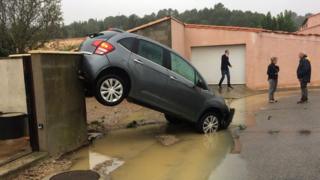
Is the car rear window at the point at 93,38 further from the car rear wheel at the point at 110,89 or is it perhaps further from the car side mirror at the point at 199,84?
the car side mirror at the point at 199,84

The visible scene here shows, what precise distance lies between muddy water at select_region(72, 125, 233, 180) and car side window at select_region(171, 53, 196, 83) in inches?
54.7

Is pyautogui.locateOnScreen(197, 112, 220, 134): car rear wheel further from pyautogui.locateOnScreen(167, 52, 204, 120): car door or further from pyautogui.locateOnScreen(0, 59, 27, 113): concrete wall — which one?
pyautogui.locateOnScreen(0, 59, 27, 113): concrete wall

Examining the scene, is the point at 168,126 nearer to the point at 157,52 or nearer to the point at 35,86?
the point at 157,52

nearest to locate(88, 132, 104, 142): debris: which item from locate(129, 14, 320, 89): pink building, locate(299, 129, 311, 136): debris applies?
locate(299, 129, 311, 136): debris

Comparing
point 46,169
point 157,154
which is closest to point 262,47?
point 157,154

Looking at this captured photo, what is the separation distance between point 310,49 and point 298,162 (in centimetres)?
1606

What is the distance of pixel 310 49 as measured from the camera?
22797 mm

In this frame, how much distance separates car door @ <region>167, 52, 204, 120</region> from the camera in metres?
10.4

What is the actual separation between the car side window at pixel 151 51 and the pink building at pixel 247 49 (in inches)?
405

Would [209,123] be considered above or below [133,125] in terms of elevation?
above

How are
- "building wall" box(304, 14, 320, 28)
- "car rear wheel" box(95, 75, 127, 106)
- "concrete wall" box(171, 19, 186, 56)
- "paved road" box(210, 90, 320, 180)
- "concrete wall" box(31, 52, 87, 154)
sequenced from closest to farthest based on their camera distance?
"paved road" box(210, 90, 320, 180) → "concrete wall" box(31, 52, 87, 154) → "car rear wheel" box(95, 75, 127, 106) → "concrete wall" box(171, 19, 186, 56) → "building wall" box(304, 14, 320, 28)

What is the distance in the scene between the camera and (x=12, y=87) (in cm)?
1057

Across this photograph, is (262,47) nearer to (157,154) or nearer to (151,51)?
(151,51)

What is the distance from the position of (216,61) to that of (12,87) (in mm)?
13281
